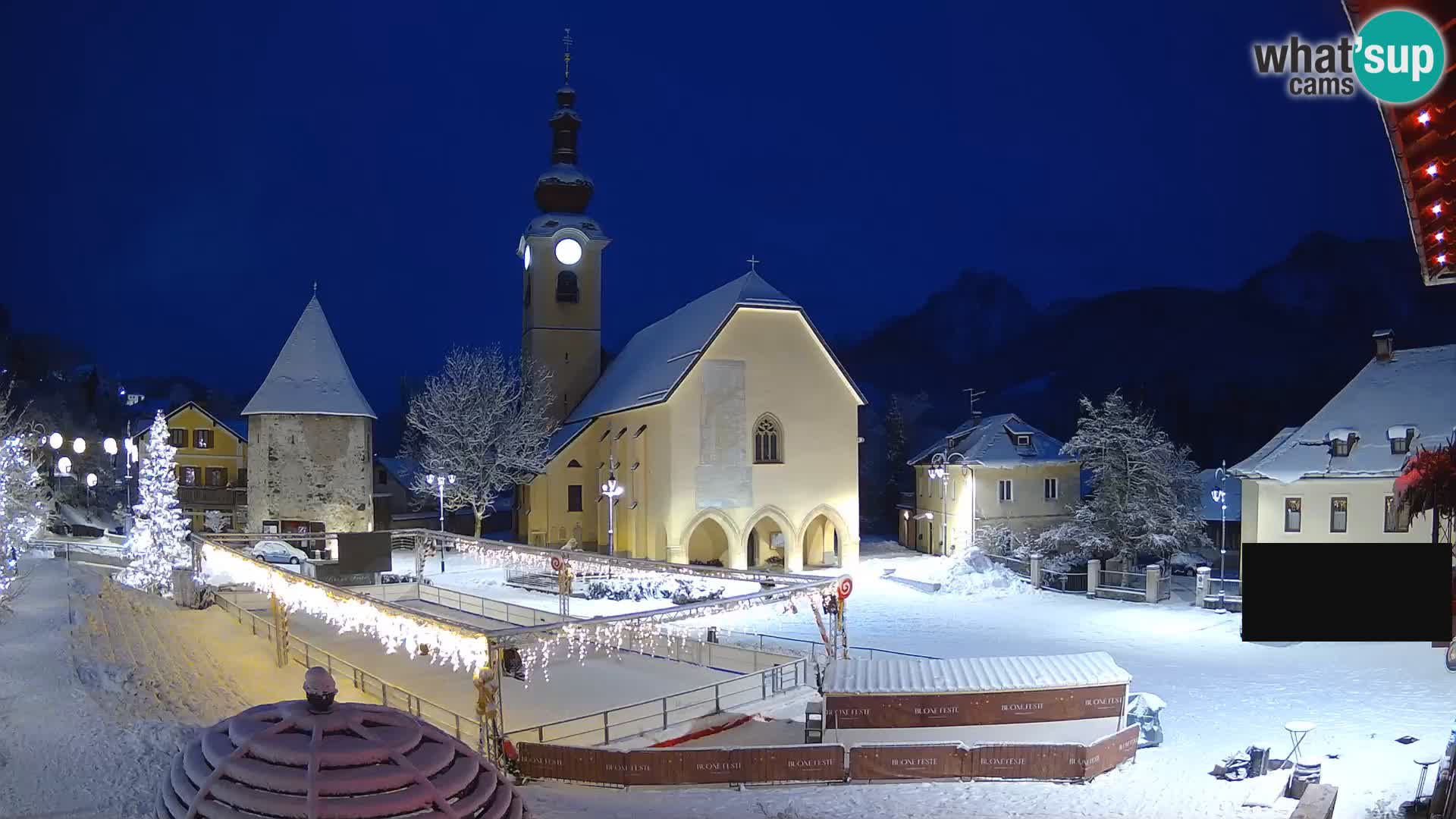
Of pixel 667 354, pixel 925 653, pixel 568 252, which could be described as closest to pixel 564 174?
pixel 568 252

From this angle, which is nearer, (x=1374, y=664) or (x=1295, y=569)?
(x=1295, y=569)

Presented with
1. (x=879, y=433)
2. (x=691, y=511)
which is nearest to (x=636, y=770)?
(x=691, y=511)

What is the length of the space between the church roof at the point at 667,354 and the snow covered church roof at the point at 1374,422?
15902 millimetres

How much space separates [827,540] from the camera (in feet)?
132

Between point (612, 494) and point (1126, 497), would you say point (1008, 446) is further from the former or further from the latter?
point (612, 494)

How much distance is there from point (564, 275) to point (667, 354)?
1034 centimetres

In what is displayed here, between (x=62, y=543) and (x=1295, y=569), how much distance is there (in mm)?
41212

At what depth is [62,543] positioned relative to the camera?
35.0 metres

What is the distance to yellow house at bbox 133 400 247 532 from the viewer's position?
49000 millimetres

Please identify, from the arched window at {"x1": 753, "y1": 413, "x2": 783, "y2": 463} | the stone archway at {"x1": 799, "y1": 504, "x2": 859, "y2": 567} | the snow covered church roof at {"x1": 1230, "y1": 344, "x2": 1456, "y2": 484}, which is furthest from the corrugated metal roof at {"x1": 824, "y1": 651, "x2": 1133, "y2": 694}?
the stone archway at {"x1": 799, "y1": 504, "x2": 859, "y2": 567}

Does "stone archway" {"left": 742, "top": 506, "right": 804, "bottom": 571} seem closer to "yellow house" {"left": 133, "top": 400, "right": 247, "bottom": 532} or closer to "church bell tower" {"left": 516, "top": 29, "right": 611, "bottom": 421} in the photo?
"church bell tower" {"left": 516, "top": 29, "right": 611, "bottom": 421}

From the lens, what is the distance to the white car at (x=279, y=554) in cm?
3416

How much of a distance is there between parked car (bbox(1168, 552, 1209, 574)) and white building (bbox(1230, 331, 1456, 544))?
18.0ft

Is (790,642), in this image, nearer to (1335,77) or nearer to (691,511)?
(691,511)
